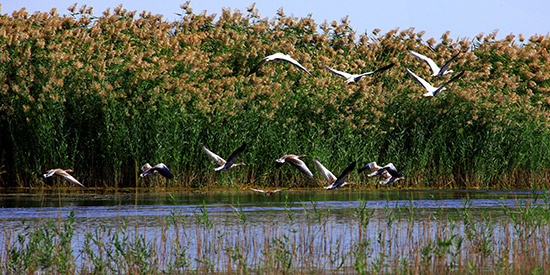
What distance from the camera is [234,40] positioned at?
2445 cm

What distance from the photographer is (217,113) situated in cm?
1934

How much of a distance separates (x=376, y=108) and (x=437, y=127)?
1.63 m

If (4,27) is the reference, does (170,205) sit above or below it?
below

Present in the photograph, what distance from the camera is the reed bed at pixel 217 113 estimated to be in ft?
61.3

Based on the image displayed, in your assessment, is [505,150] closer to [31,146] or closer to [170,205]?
[170,205]

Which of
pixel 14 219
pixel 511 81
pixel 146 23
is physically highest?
pixel 146 23

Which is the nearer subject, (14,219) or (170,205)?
(14,219)

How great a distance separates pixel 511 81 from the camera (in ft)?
78.0

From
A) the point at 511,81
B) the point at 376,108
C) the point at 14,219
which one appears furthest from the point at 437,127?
the point at 14,219

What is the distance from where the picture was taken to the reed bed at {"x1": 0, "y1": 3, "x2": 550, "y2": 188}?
18.7m

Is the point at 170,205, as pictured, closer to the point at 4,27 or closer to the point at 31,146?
the point at 31,146

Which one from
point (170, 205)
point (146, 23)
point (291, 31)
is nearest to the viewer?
point (170, 205)

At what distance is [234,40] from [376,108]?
5553mm

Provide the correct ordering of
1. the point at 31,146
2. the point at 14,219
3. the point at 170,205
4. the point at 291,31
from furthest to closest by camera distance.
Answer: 1. the point at 291,31
2. the point at 31,146
3. the point at 170,205
4. the point at 14,219
